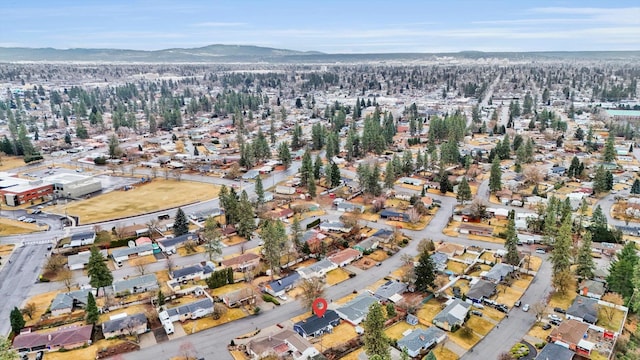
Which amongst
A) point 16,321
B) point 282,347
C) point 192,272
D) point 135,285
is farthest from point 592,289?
point 16,321

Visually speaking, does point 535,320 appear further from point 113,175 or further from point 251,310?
point 113,175

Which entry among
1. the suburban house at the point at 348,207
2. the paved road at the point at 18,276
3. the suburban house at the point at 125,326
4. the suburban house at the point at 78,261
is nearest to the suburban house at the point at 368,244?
the suburban house at the point at 348,207

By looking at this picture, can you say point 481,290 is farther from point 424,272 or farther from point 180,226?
point 180,226

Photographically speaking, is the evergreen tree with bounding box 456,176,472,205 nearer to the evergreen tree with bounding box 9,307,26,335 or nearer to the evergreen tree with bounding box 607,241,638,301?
the evergreen tree with bounding box 607,241,638,301

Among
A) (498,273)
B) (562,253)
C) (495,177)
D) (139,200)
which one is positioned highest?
(562,253)

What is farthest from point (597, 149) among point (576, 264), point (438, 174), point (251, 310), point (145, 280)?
point (145, 280)

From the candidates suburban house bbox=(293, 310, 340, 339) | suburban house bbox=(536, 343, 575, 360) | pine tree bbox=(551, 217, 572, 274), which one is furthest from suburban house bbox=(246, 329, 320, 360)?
pine tree bbox=(551, 217, 572, 274)
